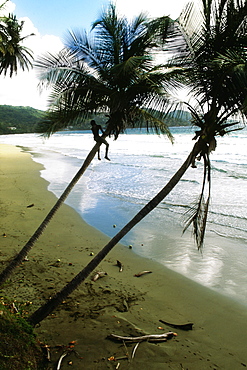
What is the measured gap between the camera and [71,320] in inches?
174

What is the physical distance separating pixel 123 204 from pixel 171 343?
863 centimetres

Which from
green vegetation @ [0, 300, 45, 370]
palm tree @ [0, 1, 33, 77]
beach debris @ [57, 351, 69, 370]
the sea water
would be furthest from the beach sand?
palm tree @ [0, 1, 33, 77]

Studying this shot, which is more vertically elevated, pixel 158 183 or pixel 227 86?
pixel 227 86

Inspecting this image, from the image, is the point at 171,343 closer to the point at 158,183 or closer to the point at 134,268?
the point at 134,268

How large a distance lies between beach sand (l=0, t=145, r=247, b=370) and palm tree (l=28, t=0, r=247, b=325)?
0.65 meters

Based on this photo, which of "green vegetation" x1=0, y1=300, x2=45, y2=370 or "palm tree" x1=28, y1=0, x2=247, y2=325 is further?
"palm tree" x1=28, y1=0, x2=247, y2=325

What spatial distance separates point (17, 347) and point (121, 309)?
2035 millimetres

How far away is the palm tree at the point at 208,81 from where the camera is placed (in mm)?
3994

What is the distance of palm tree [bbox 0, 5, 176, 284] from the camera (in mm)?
5156

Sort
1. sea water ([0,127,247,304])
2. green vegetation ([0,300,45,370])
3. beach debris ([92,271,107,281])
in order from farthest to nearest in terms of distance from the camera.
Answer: sea water ([0,127,247,304]) → beach debris ([92,271,107,281]) → green vegetation ([0,300,45,370])

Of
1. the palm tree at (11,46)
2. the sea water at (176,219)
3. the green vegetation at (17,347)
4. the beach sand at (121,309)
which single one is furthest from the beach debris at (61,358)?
the palm tree at (11,46)

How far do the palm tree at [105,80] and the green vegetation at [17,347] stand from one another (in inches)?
68.9

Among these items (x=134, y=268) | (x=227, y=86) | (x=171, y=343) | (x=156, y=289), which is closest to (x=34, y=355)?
(x=171, y=343)

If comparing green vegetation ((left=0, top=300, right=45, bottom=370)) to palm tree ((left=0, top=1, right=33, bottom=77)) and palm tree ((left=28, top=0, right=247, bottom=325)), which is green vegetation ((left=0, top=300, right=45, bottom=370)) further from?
palm tree ((left=0, top=1, right=33, bottom=77))
